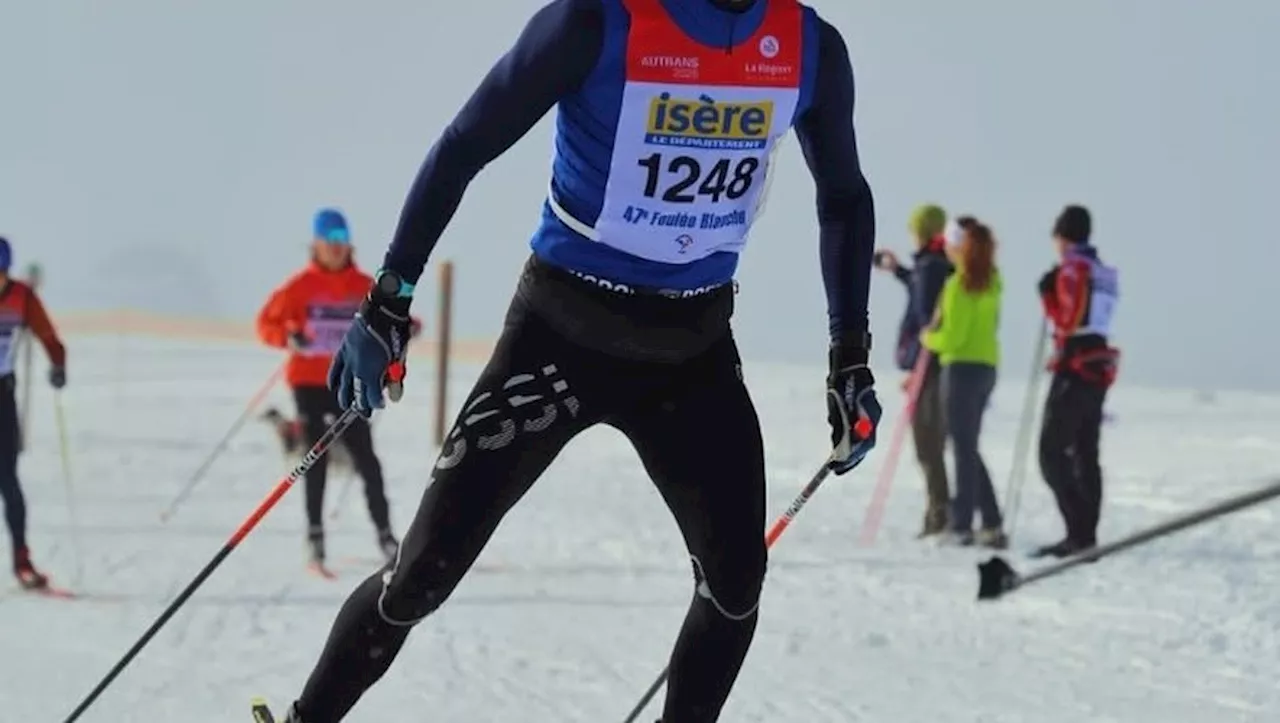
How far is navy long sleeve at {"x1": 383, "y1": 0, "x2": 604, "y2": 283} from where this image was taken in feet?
10.4

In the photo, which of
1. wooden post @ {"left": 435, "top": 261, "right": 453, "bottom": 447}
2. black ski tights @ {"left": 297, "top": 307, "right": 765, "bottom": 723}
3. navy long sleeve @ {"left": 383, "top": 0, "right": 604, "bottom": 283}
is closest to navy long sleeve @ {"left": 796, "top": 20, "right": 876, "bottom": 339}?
black ski tights @ {"left": 297, "top": 307, "right": 765, "bottom": 723}

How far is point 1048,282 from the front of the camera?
9117 mm

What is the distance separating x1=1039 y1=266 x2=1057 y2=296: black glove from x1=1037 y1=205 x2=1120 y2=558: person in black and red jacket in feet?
0.06

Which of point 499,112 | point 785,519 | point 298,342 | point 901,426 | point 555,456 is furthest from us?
point 901,426

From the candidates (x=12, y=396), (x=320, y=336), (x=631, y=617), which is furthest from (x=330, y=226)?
(x=631, y=617)

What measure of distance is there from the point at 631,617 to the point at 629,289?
12.8 ft

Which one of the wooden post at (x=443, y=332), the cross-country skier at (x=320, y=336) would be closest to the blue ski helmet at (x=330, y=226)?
the cross-country skier at (x=320, y=336)

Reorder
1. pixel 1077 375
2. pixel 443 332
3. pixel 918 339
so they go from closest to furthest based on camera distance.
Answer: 1. pixel 1077 375
2. pixel 918 339
3. pixel 443 332

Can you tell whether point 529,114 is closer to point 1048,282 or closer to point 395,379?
point 395,379

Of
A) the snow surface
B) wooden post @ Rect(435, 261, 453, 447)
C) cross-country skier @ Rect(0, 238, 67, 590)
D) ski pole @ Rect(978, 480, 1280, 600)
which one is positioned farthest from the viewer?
wooden post @ Rect(435, 261, 453, 447)

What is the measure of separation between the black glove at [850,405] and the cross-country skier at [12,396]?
5164 mm

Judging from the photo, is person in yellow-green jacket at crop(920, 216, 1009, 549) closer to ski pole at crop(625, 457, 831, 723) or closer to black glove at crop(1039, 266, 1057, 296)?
black glove at crop(1039, 266, 1057, 296)

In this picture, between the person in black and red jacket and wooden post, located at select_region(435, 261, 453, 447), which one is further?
wooden post, located at select_region(435, 261, 453, 447)

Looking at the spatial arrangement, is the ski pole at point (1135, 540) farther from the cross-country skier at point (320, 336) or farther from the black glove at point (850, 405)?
the cross-country skier at point (320, 336)
